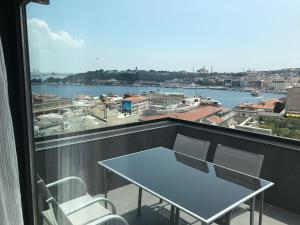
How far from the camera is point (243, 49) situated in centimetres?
208

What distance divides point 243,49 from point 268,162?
1.22 meters

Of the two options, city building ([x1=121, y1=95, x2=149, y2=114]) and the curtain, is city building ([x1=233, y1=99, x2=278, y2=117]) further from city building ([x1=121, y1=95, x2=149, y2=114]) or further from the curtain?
the curtain

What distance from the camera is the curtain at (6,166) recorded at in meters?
0.97

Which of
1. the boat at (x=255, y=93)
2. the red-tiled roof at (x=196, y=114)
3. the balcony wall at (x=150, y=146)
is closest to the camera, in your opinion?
the balcony wall at (x=150, y=146)

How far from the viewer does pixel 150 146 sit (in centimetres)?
297

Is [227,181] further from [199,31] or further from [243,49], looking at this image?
[199,31]

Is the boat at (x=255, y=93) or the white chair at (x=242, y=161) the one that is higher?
the boat at (x=255, y=93)

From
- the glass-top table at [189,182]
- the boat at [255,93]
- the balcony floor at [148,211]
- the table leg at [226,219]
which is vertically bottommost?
the balcony floor at [148,211]

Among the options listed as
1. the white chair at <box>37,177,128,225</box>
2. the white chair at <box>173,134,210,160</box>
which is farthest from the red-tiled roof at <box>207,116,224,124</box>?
the white chair at <box>37,177,128,225</box>

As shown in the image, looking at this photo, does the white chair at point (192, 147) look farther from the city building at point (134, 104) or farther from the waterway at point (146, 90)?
the city building at point (134, 104)

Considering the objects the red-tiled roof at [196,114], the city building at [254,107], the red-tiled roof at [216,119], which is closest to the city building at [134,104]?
the red-tiled roof at [196,114]

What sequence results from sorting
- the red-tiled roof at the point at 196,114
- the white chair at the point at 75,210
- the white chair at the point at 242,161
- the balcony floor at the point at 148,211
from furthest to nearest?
the red-tiled roof at the point at 196,114 < the balcony floor at the point at 148,211 < the white chair at the point at 242,161 < the white chair at the point at 75,210

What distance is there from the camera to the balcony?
1639 millimetres

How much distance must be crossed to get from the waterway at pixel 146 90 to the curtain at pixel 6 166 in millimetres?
498
